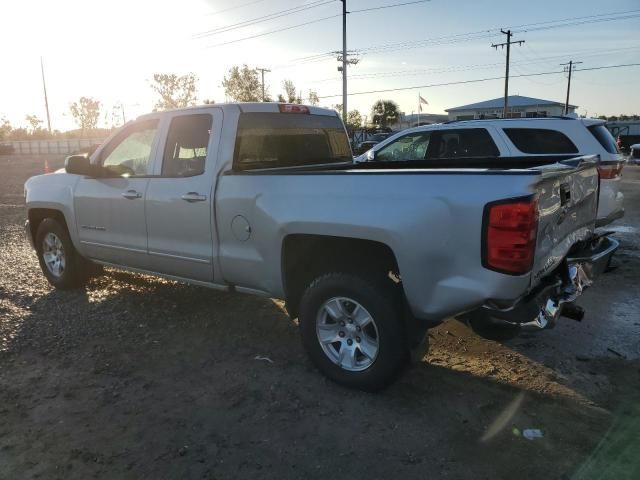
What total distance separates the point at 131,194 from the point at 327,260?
2149 mm

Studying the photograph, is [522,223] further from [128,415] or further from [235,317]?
[235,317]

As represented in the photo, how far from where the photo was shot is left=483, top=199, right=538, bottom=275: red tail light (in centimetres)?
276

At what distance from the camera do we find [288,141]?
4.76 metres

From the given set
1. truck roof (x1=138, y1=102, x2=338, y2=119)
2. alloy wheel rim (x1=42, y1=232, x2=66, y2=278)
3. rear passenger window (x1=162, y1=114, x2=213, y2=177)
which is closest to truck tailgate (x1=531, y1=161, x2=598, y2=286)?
truck roof (x1=138, y1=102, x2=338, y2=119)

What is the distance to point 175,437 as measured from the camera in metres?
3.11

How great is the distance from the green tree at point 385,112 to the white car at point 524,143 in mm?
63194

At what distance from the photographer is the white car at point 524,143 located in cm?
619

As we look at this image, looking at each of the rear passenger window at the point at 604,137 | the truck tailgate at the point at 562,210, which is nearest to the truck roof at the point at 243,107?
the truck tailgate at the point at 562,210

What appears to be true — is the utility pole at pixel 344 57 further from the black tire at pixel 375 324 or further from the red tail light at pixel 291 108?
the black tire at pixel 375 324

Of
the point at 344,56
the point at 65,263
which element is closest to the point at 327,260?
the point at 65,263

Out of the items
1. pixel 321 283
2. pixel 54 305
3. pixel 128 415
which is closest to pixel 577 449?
pixel 321 283

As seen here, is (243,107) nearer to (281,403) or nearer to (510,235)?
(281,403)

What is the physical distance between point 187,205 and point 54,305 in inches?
90.2

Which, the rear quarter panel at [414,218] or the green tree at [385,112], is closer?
the rear quarter panel at [414,218]
